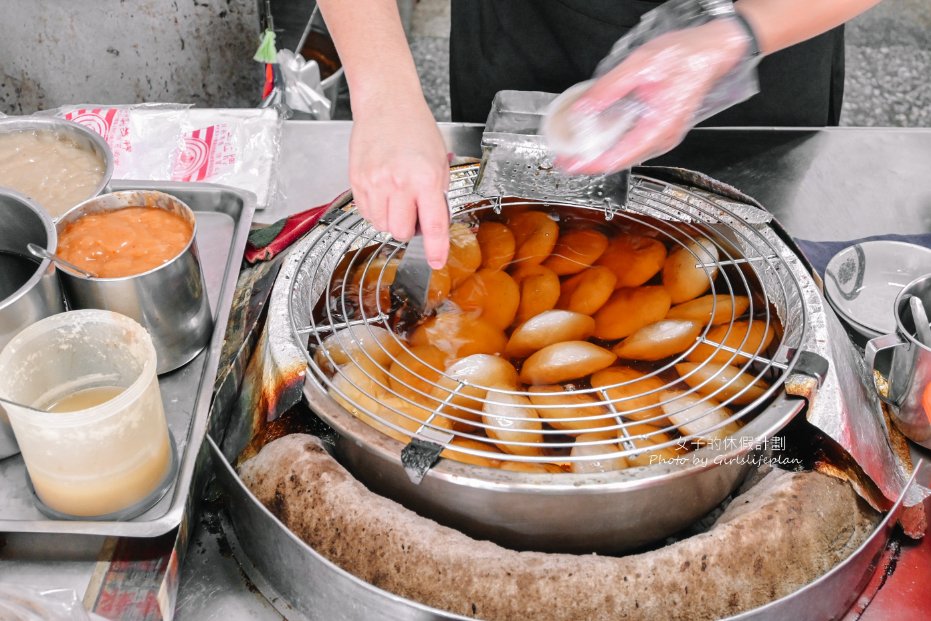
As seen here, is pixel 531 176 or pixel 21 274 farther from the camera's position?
pixel 531 176

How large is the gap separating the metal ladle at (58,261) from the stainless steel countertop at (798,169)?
73 centimetres

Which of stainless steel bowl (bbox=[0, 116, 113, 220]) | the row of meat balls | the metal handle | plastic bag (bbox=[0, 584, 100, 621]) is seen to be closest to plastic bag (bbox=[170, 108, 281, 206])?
stainless steel bowl (bbox=[0, 116, 113, 220])

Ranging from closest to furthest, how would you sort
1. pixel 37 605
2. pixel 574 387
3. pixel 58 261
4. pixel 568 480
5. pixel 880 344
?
pixel 37 605 < pixel 568 480 < pixel 58 261 < pixel 574 387 < pixel 880 344

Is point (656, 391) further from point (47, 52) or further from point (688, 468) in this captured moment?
point (47, 52)

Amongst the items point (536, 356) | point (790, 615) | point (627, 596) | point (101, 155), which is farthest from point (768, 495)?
point (101, 155)

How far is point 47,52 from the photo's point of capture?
2.85m

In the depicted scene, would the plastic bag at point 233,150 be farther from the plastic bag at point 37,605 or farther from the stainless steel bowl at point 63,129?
the plastic bag at point 37,605

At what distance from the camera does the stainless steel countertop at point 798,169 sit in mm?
2076

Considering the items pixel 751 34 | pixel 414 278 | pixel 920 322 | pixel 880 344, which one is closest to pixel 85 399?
pixel 414 278

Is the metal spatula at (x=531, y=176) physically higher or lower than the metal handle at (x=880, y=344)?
higher

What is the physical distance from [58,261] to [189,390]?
0.32 meters

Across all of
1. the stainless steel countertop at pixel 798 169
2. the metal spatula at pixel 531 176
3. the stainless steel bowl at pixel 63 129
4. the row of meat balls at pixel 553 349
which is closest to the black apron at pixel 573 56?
the stainless steel countertop at pixel 798 169

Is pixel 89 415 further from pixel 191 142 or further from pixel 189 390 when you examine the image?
pixel 191 142

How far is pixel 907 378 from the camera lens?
1.51 metres
